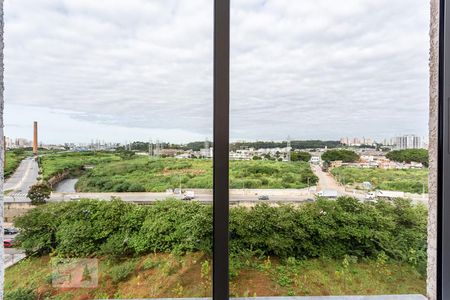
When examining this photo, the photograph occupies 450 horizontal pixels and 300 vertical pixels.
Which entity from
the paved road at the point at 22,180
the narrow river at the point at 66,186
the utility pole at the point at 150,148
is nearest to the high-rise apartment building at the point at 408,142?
the utility pole at the point at 150,148

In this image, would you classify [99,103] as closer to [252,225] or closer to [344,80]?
[252,225]

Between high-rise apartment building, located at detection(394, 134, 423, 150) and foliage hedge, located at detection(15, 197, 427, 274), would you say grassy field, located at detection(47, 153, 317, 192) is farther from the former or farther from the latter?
high-rise apartment building, located at detection(394, 134, 423, 150)

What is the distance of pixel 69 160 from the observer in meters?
1.23

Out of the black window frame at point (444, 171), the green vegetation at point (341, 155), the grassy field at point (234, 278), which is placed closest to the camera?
the black window frame at point (444, 171)

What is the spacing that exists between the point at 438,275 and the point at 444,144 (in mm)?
490

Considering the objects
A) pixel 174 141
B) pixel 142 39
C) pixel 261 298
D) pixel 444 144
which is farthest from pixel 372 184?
pixel 142 39

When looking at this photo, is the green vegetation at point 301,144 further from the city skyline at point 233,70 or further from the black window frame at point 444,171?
the black window frame at point 444,171

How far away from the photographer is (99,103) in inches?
48.8

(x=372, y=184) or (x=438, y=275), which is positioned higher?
(x=372, y=184)

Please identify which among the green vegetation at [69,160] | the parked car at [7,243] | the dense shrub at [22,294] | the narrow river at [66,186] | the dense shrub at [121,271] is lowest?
the dense shrub at [22,294]

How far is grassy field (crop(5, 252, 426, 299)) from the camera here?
46.4 inches

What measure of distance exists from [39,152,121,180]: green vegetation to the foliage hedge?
0.45ft

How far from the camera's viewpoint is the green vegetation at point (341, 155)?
1283 mm

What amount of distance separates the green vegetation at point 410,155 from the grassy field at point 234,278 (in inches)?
17.1
